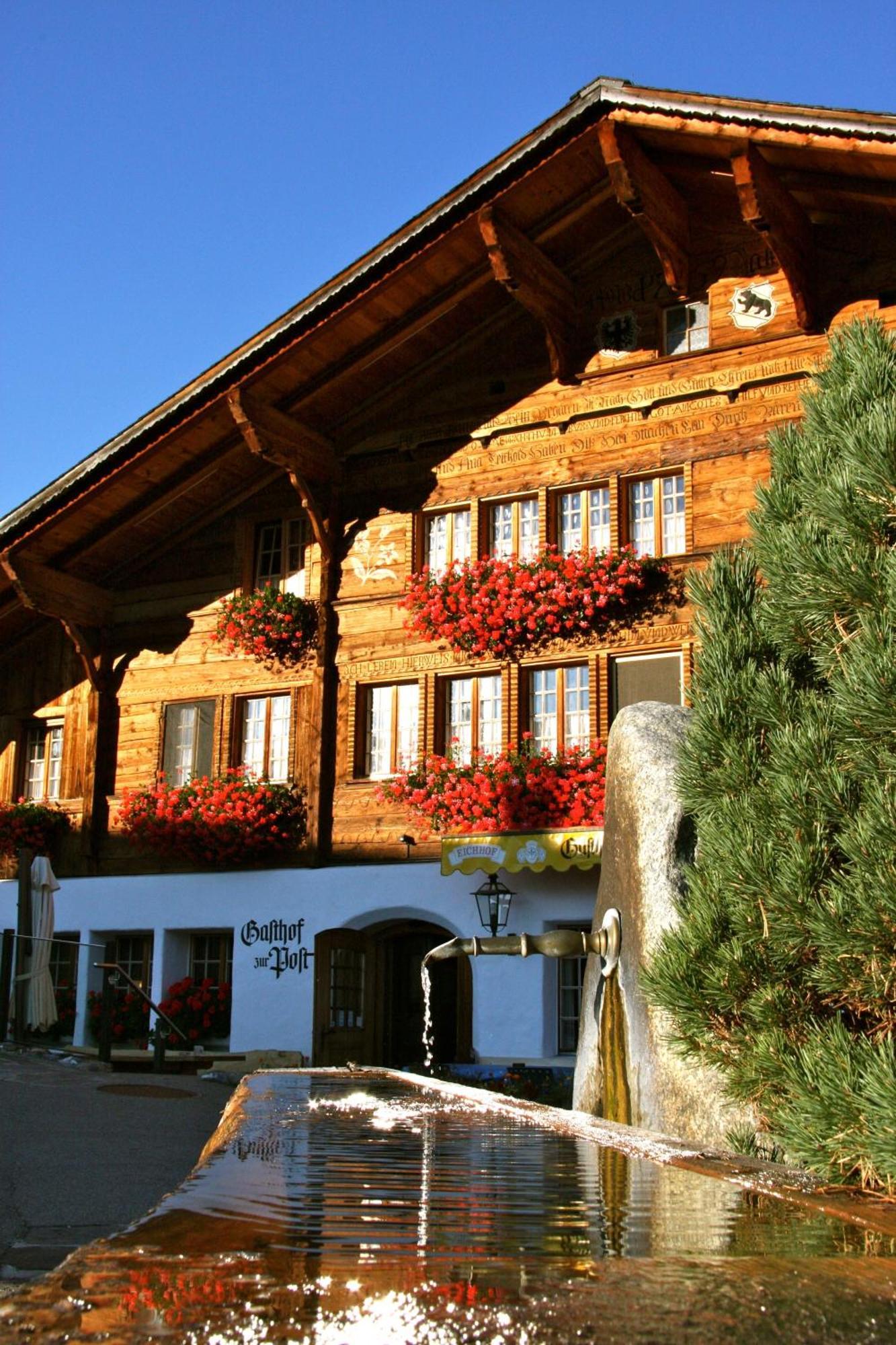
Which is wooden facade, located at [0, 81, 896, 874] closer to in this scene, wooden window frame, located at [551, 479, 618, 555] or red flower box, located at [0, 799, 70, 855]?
wooden window frame, located at [551, 479, 618, 555]

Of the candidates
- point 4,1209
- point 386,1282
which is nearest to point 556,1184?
point 386,1282

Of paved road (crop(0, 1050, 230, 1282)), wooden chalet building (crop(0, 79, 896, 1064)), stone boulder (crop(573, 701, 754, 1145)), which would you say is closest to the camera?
stone boulder (crop(573, 701, 754, 1145))

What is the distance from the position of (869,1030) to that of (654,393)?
12781 mm

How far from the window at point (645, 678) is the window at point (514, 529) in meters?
1.97

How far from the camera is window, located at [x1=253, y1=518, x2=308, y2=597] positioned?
18.4 meters

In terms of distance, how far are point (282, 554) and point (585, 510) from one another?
14.6ft

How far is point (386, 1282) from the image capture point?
6.06 ft

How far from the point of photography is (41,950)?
15.7 m

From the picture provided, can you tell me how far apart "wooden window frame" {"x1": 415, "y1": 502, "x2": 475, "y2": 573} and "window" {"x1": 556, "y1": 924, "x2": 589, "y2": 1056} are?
4.94m

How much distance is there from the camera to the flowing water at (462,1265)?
1.62 meters

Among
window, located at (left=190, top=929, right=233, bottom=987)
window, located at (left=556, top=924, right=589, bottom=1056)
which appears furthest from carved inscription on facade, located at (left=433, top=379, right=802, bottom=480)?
window, located at (left=190, top=929, right=233, bottom=987)

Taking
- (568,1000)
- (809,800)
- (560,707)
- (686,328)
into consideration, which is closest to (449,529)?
(560,707)

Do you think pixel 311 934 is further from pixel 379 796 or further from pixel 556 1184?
pixel 556 1184

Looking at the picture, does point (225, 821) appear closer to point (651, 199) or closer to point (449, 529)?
point (449, 529)
